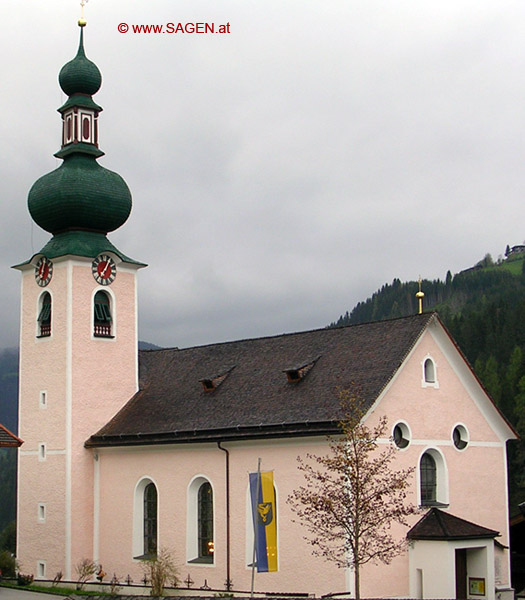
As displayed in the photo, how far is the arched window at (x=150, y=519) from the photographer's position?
120 ft

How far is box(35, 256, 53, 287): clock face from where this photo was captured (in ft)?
130

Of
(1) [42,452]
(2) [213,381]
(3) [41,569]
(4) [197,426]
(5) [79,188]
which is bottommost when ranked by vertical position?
(3) [41,569]

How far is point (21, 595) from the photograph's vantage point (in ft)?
107

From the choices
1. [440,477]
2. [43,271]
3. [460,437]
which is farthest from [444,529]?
[43,271]

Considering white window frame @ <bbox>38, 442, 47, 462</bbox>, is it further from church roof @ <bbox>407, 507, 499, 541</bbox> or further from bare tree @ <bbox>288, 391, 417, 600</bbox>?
church roof @ <bbox>407, 507, 499, 541</bbox>

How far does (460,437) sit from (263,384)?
659 centimetres

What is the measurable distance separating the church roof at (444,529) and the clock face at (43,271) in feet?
55.7

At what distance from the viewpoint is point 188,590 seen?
33.8 meters

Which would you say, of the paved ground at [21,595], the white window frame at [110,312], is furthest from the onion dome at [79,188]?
the paved ground at [21,595]

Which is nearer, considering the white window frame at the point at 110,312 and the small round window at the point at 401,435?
the small round window at the point at 401,435

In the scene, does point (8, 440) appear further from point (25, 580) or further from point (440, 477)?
point (440, 477)

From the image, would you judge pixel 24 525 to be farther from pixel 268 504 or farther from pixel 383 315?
pixel 383 315

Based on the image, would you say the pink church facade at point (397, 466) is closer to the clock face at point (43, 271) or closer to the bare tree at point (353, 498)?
the bare tree at point (353, 498)

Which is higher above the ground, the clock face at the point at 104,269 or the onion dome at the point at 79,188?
the onion dome at the point at 79,188
